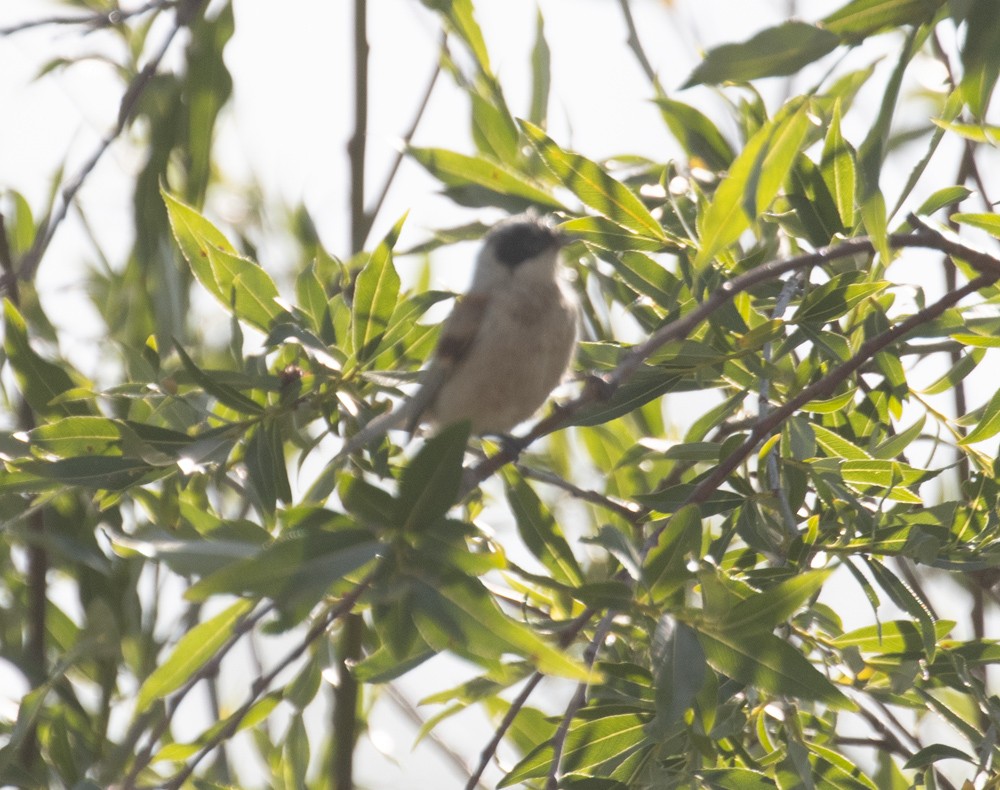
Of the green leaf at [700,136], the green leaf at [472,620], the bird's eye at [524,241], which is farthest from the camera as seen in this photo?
the bird's eye at [524,241]

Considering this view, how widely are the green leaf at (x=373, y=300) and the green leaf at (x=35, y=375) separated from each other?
1.90 ft

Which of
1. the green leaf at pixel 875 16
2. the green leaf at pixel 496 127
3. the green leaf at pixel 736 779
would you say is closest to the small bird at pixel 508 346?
the green leaf at pixel 496 127

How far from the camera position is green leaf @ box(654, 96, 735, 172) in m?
2.54

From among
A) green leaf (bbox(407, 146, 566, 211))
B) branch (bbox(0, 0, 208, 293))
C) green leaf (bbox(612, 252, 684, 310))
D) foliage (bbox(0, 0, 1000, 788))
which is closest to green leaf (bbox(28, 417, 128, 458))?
foliage (bbox(0, 0, 1000, 788))

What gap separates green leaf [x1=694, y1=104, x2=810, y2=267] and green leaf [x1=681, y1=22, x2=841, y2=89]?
0.20 feet

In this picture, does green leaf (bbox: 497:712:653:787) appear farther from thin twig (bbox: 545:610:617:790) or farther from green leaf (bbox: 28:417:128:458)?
green leaf (bbox: 28:417:128:458)

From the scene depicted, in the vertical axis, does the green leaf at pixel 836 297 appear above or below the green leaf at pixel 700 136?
below

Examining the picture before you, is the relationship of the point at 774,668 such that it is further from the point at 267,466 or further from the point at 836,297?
the point at 267,466

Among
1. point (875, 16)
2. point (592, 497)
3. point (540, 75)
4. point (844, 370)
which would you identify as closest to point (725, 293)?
point (844, 370)

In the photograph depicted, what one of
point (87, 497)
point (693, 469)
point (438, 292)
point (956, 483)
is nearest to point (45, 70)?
point (87, 497)

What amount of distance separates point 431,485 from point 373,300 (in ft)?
2.61

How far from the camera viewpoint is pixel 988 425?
6.91 feet

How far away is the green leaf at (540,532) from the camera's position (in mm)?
2152

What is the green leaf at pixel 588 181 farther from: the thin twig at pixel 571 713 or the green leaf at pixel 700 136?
the thin twig at pixel 571 713
